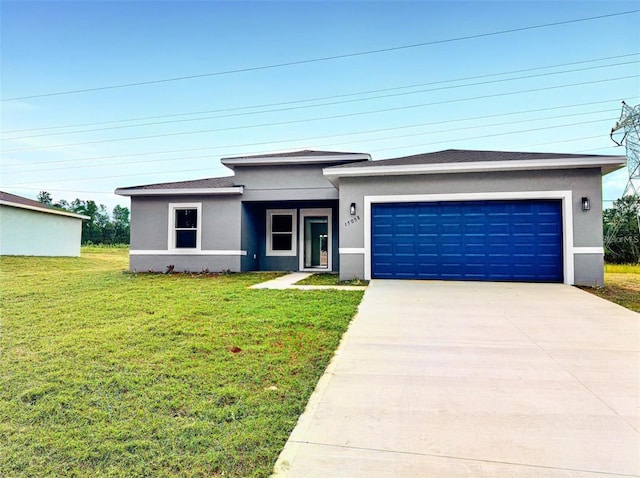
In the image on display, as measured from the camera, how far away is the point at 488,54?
16984 millimetres

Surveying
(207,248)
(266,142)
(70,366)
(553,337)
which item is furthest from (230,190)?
(266,142)

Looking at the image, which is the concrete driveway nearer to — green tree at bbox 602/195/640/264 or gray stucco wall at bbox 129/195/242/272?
gray stucco wall at bbox 129/195/242/272

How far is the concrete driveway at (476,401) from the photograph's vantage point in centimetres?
229

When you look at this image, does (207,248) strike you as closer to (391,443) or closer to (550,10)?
(391,443)

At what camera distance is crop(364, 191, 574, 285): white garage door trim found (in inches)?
364

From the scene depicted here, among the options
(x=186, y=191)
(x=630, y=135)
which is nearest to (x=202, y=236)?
(x=186, y=191)

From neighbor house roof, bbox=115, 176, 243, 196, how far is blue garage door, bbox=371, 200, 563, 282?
5.48 m

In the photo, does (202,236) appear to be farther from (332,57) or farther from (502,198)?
(332,57)

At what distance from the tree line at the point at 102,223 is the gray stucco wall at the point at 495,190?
1473 inches

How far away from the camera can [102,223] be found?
41.8 metres

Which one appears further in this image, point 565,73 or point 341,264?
point 565,73

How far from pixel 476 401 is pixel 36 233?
2410 centimetres

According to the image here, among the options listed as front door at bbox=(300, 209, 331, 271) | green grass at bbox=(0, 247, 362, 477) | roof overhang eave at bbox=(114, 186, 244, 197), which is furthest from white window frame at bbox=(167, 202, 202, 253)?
green grass at bbox=(0, 247, 362, 477)

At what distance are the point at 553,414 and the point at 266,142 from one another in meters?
28.8
